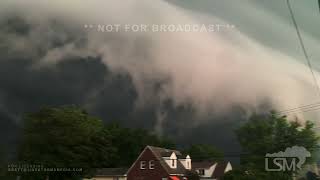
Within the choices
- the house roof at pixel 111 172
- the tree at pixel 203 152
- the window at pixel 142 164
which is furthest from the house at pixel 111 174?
the tree at pixel 203 152

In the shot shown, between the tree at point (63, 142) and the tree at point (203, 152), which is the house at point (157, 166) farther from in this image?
the tree at point (63, 142)

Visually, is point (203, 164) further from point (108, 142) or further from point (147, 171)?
point (108, 142)

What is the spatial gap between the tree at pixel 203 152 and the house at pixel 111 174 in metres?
0.79

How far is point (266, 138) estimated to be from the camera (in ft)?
16.8

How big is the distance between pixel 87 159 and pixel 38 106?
0.89 metres

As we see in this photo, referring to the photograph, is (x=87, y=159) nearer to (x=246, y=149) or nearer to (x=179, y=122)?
(x=179, y=122)

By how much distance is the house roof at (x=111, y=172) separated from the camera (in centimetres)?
503

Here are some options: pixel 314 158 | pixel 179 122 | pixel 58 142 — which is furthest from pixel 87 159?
pixel 314 158

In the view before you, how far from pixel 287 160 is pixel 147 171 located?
164cm

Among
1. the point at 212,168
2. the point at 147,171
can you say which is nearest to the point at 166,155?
the point at 147,171

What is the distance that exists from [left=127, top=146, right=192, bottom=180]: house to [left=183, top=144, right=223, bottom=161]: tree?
7 centimetres

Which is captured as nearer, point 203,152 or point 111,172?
point 111,172

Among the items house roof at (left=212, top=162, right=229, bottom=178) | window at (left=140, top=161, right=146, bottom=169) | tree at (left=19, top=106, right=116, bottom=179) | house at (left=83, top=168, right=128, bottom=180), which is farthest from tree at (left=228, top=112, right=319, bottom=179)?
tree at (left=19, top=106, right=116, bottom=179)

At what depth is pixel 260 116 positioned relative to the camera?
17.1 feet
